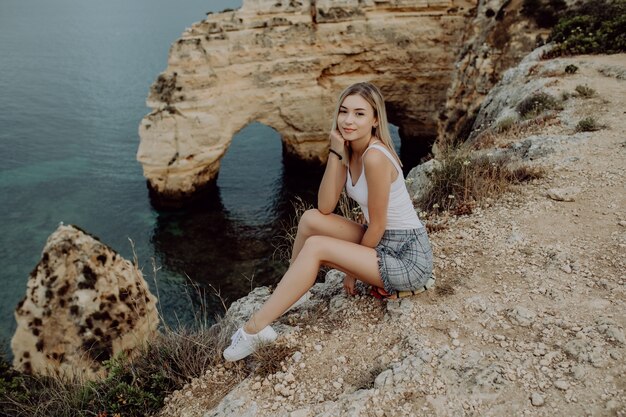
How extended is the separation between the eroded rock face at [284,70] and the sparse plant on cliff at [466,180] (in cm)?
1360

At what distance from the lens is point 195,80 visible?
59.2ft

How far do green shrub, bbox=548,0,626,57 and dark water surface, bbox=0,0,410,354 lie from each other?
396 inches

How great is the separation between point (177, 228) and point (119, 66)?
28413mm

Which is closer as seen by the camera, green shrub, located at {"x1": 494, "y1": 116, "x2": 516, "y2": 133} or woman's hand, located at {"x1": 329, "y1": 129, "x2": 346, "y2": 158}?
woman's hand, located at {"x1": 329, "y1": 129, "x2": 346, "y2": 158}

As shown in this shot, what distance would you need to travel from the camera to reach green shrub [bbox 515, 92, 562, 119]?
377 inches

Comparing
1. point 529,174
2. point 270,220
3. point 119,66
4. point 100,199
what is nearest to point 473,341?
point 529,174

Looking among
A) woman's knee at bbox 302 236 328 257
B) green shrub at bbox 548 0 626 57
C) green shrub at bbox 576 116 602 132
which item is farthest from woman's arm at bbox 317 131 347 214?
green shrub at bbox 548 0 626 57

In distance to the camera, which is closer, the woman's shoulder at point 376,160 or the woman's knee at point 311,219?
the woman's shoulder at point 376,160

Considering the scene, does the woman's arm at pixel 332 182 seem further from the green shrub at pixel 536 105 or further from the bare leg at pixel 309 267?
the green shrub at pixel 536 105

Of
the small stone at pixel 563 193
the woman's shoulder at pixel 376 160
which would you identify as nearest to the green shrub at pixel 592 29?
the small stone at pixel 563 193

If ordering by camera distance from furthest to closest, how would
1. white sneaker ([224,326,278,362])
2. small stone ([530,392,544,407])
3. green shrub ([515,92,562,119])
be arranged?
green shrub ([515,92,562,119]) → white sneaker ([224,326,278,362]) → small stone ([530,392,544,407])

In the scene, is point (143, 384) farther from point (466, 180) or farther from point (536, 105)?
point (536, 105)

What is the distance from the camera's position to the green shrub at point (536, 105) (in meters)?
9.57

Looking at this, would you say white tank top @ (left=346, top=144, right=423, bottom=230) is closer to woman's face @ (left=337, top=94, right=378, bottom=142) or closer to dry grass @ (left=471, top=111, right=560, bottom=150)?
woman's face @ (left=337, top=94, right=378, bottom=142)
